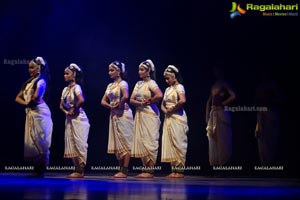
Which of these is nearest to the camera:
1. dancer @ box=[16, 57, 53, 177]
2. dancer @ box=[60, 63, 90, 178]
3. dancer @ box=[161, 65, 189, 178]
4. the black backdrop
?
dancer @ box=[16, 57, 53, 177]

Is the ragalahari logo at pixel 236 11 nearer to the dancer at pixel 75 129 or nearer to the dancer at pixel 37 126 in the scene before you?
the dancer at pixel 75 129

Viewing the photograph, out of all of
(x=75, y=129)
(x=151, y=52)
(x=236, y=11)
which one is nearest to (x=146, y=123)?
(x=75, y=129)

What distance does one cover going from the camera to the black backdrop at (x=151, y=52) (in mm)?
8938

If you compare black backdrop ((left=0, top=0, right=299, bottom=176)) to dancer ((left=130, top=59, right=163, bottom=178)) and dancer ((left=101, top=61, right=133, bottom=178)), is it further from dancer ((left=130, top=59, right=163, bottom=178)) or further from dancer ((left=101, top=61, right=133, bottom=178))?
dancer ((left=101, top=61, right=133, bottom=178))

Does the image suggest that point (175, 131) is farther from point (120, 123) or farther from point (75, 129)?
point (75, 129)

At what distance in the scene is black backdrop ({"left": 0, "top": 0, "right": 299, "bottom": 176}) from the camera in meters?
8.94

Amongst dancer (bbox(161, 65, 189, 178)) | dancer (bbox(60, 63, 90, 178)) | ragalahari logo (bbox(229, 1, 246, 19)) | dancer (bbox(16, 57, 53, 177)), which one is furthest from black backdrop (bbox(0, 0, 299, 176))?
dancer (bbox(16, 57, 53, 177))

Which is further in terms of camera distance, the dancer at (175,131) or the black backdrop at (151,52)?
the black backdrop at (151,52)

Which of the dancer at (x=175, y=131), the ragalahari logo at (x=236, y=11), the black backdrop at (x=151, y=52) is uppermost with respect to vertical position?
the ragalahari logo at (x=236, y=11)

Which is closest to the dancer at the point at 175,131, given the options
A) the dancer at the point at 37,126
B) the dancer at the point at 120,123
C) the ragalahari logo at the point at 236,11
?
the dancer at the point at 120,123

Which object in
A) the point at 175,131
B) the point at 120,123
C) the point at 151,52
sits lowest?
the point at 175,131

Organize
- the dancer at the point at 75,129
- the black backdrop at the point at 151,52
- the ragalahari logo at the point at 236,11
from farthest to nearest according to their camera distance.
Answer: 1. the ragalahari logo at the point at 236,11
2. the black backdrop at the point at 151,52
3. the dancer at the point at 75,129

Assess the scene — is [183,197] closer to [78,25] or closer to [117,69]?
[117,69]

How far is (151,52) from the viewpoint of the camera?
938cm
